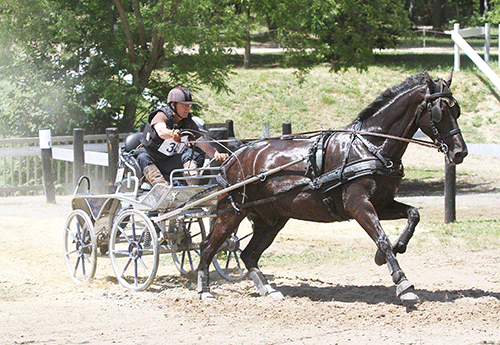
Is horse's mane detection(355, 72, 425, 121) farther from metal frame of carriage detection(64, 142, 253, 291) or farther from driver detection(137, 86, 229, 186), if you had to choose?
driver detection(137, 86, 229, 186)

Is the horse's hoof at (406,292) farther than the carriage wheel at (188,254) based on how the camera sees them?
No

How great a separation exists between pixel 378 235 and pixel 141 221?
2816 millimetres

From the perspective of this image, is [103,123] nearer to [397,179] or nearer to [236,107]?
[236,107]

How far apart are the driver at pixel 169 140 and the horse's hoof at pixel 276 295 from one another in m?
1.58

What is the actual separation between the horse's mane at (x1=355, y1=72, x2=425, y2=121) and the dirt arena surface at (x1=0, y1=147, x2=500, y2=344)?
1.86m

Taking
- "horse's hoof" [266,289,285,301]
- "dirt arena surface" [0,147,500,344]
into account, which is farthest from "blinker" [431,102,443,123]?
"horse's hoof" [266,289,285,301]

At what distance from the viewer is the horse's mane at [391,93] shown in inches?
238

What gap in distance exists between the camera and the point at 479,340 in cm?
485

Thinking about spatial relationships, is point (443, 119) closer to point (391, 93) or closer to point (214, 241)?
point (391, 93)

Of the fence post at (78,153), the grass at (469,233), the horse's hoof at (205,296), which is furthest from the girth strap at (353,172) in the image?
the fence post at (78,153)

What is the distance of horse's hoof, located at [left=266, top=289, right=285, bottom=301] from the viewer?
21.3 feet

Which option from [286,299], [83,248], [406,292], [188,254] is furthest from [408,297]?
[83,248]

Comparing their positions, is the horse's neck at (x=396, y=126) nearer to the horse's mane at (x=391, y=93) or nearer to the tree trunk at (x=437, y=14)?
the horse's mane at (x=391, y=93)

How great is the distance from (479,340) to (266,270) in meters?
→ 3.56
